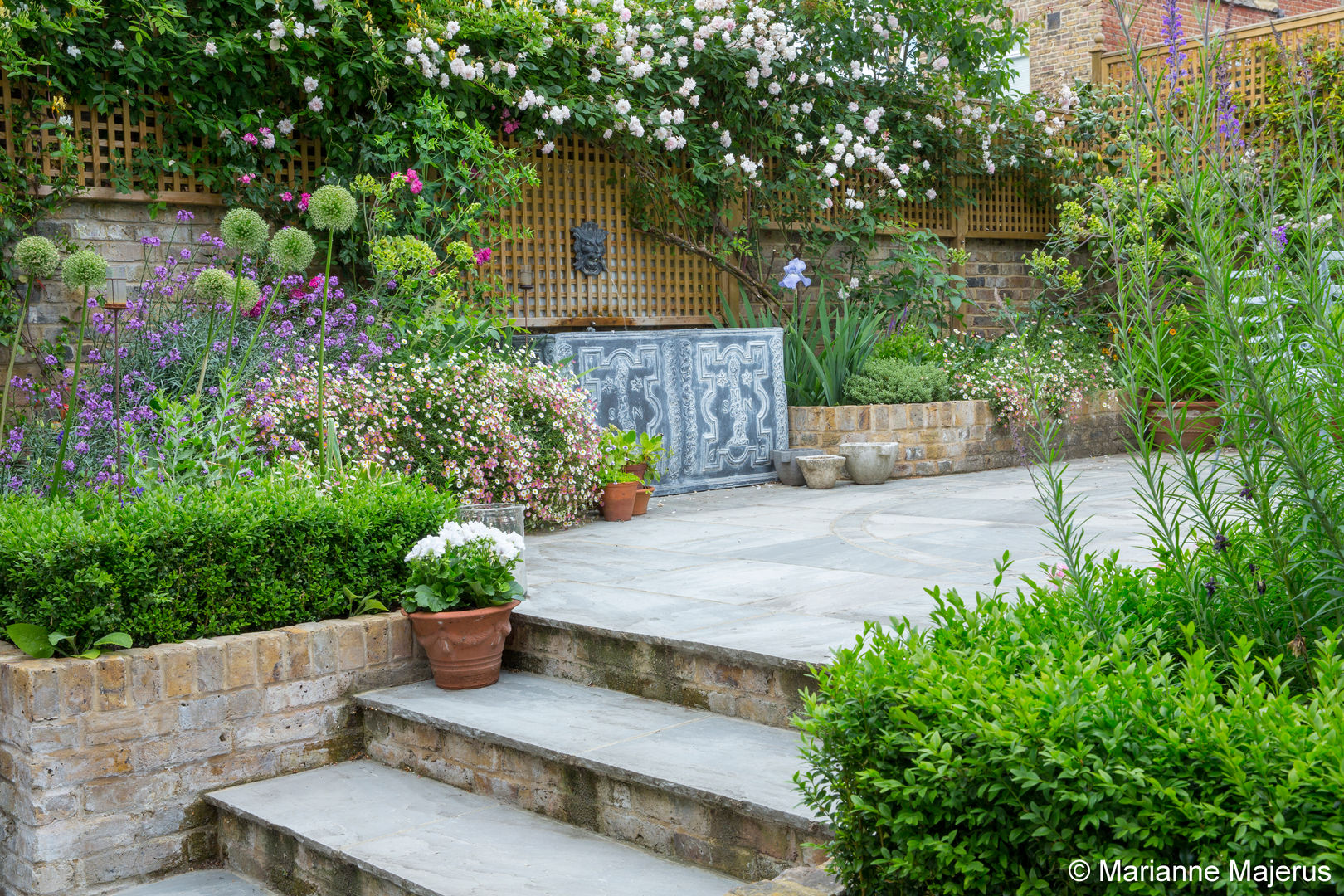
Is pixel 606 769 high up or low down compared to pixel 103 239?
down

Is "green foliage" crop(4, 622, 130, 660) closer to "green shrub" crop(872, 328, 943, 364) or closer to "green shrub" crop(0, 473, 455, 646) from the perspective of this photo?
"green shrub" crop(0, 473, 455, 646)

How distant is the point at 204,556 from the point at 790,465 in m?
4.86

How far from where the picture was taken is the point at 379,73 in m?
6.71

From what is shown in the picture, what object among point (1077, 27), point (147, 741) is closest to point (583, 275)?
point (147, 741)

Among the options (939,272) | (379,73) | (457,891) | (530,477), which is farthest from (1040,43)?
(457,891)

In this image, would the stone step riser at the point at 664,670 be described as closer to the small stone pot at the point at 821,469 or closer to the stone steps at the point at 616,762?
the stone steps at the point at 616,762

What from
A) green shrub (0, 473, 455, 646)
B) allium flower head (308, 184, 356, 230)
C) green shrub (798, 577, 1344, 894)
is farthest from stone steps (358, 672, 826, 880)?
allium flower head (308, 184, 356, 230)

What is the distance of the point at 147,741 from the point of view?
344 centimetres

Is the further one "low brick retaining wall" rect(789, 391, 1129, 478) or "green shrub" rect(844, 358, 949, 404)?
"green shrub" rect(844, 358, 949, 404)

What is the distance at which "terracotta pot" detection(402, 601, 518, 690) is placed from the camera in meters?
3.81

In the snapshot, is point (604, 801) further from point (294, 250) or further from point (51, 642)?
point (294, 250)

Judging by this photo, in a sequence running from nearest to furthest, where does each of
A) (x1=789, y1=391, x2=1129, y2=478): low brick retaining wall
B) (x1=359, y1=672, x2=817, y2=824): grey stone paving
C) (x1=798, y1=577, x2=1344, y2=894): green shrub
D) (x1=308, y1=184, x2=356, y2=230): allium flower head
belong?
(x1=798, y1=577, x2=1344, y2=894): green shrub, (x1=359, y1=672, x2=817, y2=824): grey stone paving, (x1=308, y1=184, x2=356, y2=230): allium flower head, (x1=789, y1=391, x2=1129, y2=478): low brick retaining wall

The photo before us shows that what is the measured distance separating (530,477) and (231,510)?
7.55ft

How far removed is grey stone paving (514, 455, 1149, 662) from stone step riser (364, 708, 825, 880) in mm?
573
